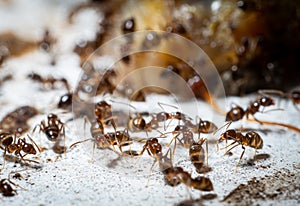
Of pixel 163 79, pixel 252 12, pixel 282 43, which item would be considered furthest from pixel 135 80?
pixel 282 43

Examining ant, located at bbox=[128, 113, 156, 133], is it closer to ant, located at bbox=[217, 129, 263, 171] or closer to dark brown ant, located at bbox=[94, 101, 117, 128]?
dark brown ant, located at bbox=[94, 101, 117, 128]

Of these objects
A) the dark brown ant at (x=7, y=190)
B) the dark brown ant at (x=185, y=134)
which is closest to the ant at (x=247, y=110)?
the dark brown ant at (x=185, y=134)

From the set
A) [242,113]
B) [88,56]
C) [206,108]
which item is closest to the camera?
[242,113]

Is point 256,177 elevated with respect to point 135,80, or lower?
lower

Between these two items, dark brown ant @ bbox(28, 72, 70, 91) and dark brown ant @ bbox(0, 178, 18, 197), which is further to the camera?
dark brown ant @ bbox(28, 72, 70, 91)

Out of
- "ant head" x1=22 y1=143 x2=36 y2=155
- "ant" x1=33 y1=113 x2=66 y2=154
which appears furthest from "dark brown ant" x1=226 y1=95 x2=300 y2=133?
"ant head" x1=22 y1=143 x2=36 y2=155

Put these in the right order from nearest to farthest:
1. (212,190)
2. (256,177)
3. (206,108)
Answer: (212,190) < (256,177) < (206,108)

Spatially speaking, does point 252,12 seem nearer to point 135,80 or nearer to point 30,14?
point 135,80

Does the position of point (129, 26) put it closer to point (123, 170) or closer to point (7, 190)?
point (123, 170)
